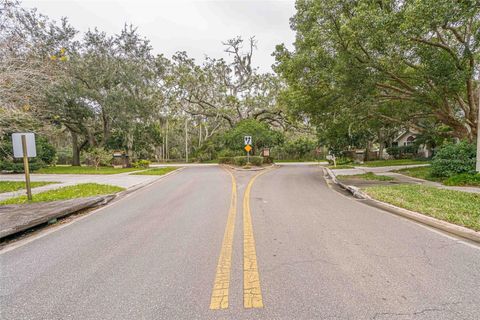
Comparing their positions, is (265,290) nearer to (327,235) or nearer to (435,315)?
(435,315)

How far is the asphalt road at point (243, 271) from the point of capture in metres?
2.28

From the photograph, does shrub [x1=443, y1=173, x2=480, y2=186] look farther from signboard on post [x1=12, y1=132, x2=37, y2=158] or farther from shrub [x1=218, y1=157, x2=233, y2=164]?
shrub [x1=218, y1=157, x2=233, y2=164]

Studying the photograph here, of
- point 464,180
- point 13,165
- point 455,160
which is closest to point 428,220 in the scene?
point 464,180

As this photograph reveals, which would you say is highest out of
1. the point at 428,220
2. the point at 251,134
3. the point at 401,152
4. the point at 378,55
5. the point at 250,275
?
the point at 378,55

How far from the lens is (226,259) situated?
10.8 feet

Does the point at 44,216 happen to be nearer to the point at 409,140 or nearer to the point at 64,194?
the point at 64,194

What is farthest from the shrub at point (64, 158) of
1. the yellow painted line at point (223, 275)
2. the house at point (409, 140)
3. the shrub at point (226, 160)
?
the house at point (409, 140)

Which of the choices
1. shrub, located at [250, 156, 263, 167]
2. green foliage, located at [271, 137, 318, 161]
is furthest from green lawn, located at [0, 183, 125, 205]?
green foliage, located at [271, 137, 318, 161]

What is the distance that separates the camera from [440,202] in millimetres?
6320

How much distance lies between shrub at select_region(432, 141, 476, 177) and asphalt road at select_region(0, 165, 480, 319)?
24.6ft

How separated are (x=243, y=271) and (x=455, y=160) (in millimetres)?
11589

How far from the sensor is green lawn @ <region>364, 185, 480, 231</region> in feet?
16.1

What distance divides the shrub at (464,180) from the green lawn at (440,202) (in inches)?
80.1

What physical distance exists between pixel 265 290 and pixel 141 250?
2086 mm
